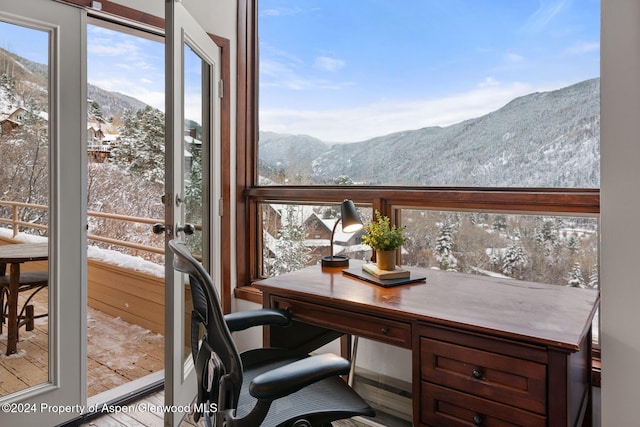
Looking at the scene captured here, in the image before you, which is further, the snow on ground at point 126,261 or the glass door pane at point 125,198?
the snow on ground at point 126,261

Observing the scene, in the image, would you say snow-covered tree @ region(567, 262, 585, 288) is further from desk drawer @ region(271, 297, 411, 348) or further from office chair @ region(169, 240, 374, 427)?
office chair @ region(169, 240, 374, 427)

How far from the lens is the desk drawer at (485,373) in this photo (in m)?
1.08

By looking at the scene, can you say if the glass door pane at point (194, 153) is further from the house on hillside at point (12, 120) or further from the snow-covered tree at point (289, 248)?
the house on hillside at point (12, 120)

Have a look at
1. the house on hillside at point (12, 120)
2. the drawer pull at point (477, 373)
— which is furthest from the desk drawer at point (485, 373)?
the house on hillside at point (12, 120)

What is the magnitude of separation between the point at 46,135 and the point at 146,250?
6.61 feet

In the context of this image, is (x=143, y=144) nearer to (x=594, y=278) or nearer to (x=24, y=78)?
(x=24, y=78)

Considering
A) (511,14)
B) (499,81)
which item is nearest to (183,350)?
(499,81)

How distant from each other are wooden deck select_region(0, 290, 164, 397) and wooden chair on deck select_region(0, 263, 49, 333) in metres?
0.02

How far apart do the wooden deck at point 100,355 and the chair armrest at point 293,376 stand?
1513 mm

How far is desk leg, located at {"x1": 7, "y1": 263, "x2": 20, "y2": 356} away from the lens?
1.93m

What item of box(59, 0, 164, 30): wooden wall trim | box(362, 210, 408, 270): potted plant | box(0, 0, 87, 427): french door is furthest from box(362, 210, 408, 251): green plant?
box(59, 0, 164, 30): wooden wall trim

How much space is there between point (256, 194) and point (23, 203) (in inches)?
51.3

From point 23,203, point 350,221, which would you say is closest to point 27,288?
point 23,203

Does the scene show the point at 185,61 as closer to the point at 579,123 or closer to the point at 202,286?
the point at 202,286
